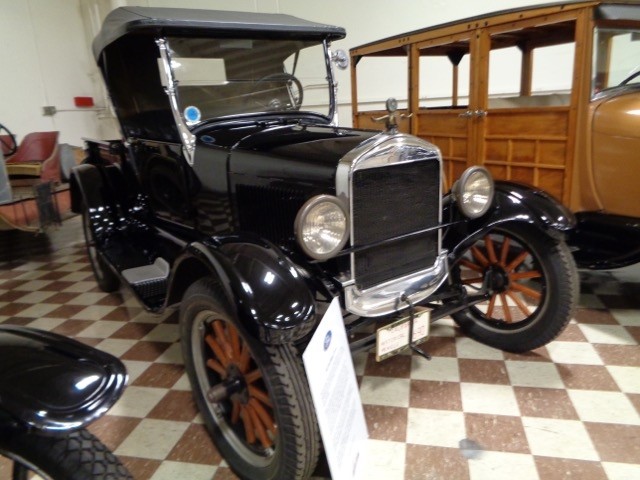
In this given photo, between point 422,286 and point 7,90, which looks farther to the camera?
point 7,90

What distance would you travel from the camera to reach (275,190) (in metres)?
1.79

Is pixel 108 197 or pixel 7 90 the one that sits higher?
pixel 7 90

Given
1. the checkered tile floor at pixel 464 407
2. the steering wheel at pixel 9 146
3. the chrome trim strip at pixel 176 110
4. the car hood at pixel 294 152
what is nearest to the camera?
the checkered tile floor at pixel 464 407

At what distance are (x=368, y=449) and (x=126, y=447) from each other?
2.98 feet

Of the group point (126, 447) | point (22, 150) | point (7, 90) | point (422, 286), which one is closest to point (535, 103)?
point (422, 286)

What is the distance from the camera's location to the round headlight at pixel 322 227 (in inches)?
55.7

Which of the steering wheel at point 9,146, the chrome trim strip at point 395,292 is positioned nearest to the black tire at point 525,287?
the chrome trim strip at point 395,292

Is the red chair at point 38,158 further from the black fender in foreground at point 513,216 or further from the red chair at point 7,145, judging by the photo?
the black fender in foreground at point 513,216

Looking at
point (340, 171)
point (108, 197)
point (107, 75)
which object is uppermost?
point (107, 75)

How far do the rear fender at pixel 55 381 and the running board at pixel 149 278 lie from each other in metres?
1.07

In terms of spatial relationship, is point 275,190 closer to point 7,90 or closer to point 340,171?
point 340,171

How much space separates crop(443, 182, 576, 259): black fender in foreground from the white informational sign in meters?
0.77

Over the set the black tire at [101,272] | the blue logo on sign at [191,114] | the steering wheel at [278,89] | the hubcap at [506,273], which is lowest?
the black tire at [101,272]

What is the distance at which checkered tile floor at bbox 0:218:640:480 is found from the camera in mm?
1551
